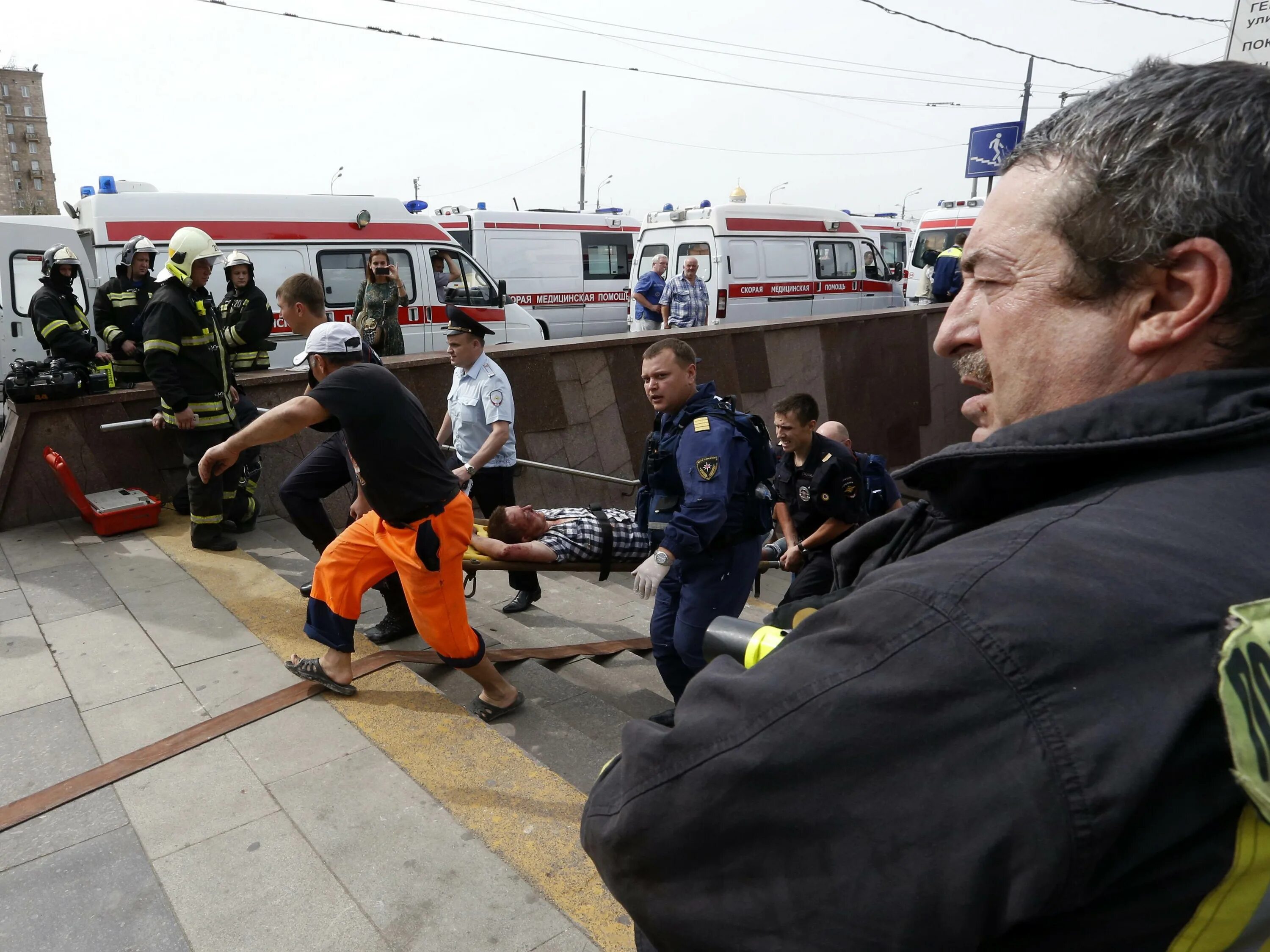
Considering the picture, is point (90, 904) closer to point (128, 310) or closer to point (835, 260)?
point (128, 310)

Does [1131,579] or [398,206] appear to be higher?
[398,206]

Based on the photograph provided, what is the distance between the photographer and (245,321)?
22.1 ft

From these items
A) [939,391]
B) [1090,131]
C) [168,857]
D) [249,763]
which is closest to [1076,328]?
[1090,131]

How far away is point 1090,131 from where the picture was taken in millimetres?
926

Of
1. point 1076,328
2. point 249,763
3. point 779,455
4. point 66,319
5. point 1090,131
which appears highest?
point 1090,131

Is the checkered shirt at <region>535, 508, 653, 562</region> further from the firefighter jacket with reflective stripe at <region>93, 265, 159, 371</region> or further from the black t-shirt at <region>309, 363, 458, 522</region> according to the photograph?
the firefighter jacket with reflective stripe at <region>93, 265, 159, 371</region>

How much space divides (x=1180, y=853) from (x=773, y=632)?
48 cm

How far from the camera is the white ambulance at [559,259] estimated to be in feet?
52.2

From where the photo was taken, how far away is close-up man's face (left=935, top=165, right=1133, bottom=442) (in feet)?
3.01

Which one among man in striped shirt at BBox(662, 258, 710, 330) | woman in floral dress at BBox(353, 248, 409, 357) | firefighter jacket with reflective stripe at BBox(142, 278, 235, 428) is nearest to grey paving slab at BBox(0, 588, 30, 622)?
firefighter jacket with reflective stripe at BBox(142, 278, 235, 428)

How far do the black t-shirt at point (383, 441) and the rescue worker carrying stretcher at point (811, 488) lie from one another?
2.40 m

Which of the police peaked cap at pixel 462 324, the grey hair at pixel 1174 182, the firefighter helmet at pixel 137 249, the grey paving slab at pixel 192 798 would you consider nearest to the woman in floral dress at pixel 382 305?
the firefighter helmet at pixel 137 249

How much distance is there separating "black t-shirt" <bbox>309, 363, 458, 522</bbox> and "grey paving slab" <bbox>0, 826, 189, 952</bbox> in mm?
1597

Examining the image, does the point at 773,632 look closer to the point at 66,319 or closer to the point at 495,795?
the point at 495,795
